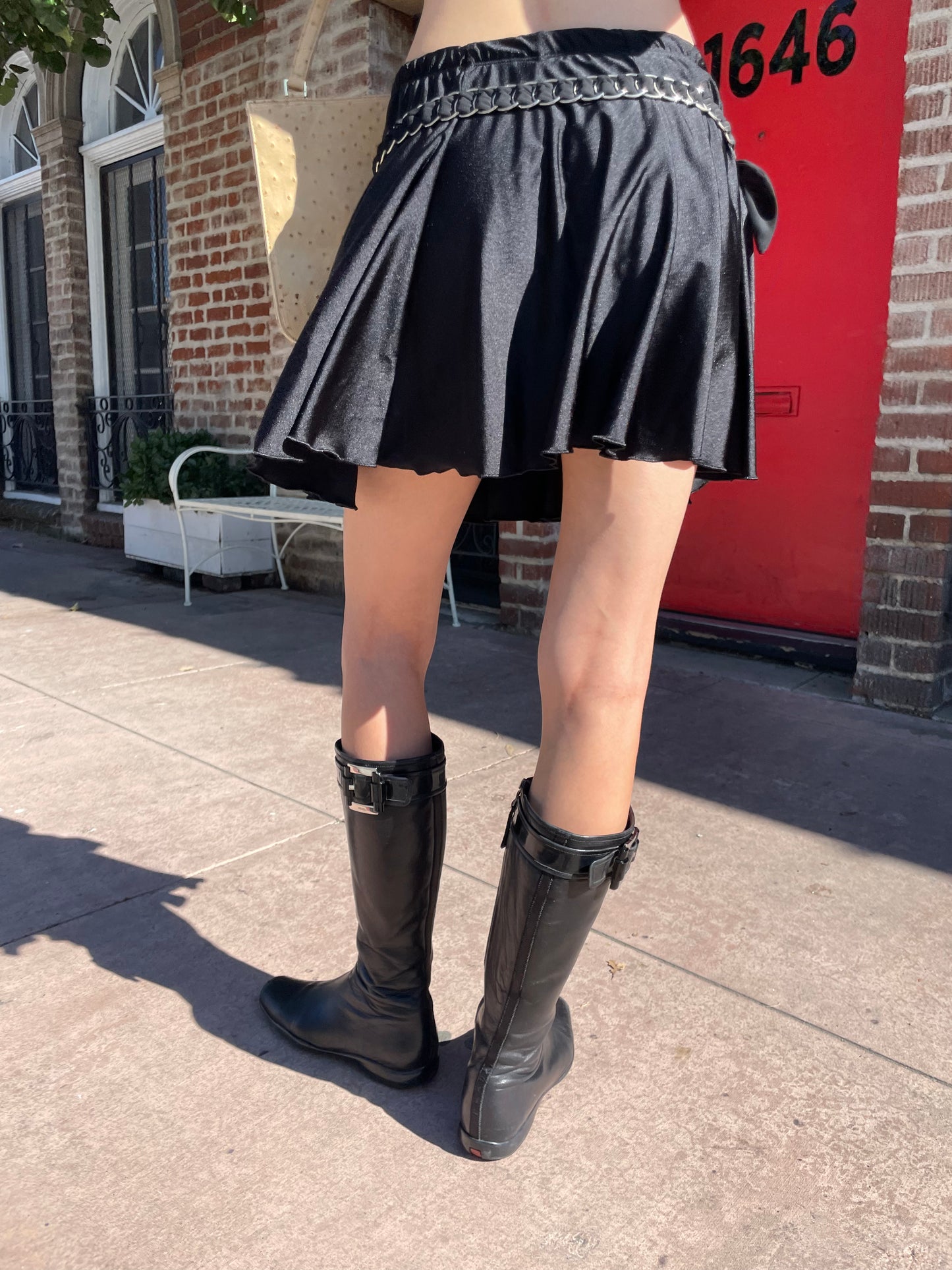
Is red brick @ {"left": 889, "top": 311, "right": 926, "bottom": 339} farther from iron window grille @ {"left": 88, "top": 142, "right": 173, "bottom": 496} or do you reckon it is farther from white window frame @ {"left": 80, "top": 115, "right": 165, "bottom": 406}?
white window frame @ {"left": 80, "top": 115, "right": 165, "bottom": 406}

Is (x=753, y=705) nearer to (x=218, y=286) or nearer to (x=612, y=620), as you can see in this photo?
(x=612, y=620)

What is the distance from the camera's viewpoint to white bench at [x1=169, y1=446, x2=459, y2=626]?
173 inches

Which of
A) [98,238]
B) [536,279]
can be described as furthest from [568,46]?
[98,238]

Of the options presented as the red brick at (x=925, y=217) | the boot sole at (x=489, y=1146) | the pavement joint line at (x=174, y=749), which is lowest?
the boot sole at (x=489, y=1146)

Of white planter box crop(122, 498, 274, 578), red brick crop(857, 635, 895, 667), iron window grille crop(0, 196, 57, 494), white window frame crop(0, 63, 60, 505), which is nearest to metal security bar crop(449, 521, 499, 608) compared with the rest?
white planter box crop(122, 498, 274, 578)

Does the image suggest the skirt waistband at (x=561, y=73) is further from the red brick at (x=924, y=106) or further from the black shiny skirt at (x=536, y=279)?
the red brick at (x=924, y=106)

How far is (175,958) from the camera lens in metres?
1.79

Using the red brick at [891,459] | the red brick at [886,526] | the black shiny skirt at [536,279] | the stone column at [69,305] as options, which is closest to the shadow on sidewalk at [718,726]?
the red brick at [886,526]

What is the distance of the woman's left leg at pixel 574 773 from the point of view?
44.4 inches

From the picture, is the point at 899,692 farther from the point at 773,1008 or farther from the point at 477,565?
the point at 477,565

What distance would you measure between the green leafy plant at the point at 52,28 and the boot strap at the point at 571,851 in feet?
9.95

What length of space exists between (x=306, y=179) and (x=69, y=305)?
6309 millimetres

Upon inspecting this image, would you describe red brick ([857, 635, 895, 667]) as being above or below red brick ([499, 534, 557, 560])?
below

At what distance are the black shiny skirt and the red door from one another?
2607 mm
